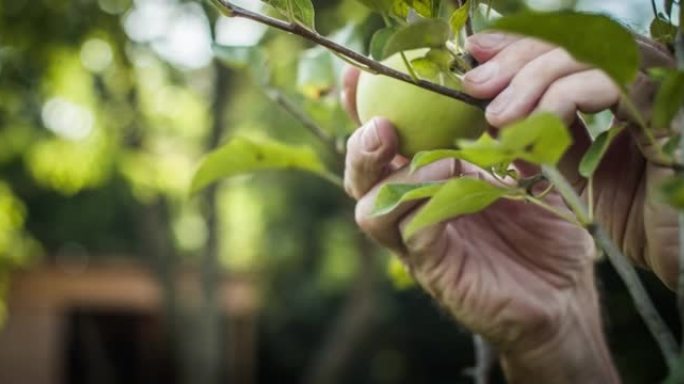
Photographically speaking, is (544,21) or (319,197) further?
(319,197)

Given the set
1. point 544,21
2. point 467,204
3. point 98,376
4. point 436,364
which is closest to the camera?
point 544,21

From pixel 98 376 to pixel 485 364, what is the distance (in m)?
12.5

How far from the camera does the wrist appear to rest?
1.21 meters

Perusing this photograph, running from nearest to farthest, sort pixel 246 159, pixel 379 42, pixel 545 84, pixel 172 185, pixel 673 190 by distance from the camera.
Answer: pixel 673 190
pixel 545 84
pixel 379 42
pixel 246 159
pixel 172 185

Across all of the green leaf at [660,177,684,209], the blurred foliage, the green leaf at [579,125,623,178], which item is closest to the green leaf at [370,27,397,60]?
the green leaf at [579,125,623,178]

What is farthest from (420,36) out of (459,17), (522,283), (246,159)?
(522,283)

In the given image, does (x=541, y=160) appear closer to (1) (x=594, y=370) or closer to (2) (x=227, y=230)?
(1) (x=594, y=370)

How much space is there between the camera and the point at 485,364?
3.96 feet

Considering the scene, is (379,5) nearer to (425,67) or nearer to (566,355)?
(425,67)

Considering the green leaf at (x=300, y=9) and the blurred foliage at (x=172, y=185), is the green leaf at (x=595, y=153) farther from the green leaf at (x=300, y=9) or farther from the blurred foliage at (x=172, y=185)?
A: the blurred foliage at (x=172, y=185)

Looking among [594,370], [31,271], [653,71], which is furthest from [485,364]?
[31,271]

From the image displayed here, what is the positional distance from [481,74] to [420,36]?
0.15 ft

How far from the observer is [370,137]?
2.61 ft

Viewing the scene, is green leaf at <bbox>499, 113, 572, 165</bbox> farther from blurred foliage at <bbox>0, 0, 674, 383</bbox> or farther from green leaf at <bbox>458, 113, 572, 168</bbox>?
blurred foliage at <bbox>0, 0, 674, 383</bbox>
